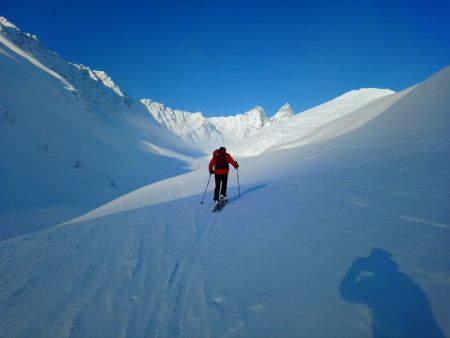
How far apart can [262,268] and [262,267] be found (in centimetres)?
3

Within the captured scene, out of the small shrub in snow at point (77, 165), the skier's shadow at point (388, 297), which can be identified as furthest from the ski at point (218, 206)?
the small shrub in snow at point (77, 165)

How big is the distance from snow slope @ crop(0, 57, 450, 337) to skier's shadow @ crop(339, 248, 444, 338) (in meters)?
0.01

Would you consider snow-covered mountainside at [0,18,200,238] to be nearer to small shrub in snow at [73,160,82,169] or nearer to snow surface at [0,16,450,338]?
small shrub in snow at [73,160,82,169]

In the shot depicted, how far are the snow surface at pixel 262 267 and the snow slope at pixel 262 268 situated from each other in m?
0.02

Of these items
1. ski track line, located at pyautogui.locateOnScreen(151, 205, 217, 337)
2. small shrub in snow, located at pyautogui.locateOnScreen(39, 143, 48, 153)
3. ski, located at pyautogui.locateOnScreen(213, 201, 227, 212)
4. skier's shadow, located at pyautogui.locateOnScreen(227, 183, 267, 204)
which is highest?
small shrub in snow, located at pyautogui.locateOnScreen(39, 143, 48, 153)

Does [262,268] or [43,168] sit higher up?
[43,168]

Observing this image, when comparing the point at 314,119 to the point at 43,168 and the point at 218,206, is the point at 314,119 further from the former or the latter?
the point at 218,206

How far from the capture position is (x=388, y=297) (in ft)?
10.9

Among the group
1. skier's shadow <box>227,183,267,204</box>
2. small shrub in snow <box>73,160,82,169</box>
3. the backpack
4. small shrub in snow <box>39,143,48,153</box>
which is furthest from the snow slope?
small shrub in snow <box>39,143,48,153</box>

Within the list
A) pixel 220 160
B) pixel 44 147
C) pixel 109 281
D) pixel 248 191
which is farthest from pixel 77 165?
pixel 109 281

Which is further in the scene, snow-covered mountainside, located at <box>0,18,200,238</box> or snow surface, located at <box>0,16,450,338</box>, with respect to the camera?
snow-covered mountainside, located at <box>0,18,200,238</box>

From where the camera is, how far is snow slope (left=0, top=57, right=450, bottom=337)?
10.8 feet

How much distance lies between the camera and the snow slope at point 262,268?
3299 millimetres

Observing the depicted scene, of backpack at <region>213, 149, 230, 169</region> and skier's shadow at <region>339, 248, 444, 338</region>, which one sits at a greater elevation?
backpack at <region>213, 149, 230, 169</region>
